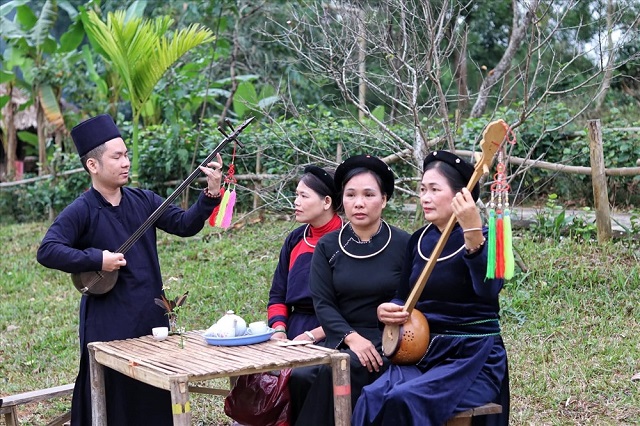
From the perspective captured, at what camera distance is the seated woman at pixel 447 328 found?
3.62 meters

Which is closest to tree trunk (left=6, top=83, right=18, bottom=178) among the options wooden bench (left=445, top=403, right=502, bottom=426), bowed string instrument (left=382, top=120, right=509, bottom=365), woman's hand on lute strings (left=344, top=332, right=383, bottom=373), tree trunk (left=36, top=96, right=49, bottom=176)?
tree trunk (left=36, top=96, right=49, bottom=176)

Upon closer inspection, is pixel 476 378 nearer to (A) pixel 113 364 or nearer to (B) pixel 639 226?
(A) pixel 113 364

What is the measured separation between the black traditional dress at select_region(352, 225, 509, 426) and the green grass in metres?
1.35

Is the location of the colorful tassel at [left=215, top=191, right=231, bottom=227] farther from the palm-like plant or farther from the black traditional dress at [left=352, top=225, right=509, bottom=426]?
the palm-like plant

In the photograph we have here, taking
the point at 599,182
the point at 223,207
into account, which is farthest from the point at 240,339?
the point at 599,182

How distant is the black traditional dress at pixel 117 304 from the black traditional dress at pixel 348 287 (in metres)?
0.84

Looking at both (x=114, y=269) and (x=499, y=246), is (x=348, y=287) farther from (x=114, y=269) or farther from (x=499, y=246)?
(x=114, y=269)

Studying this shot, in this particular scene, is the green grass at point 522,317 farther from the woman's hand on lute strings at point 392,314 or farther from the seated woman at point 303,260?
the woman's hand on lute strings at point 392,314

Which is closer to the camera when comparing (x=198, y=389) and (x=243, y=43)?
(x=198, y=389)

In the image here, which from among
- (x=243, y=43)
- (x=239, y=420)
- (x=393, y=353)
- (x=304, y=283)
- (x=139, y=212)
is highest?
(x=243, y=43)

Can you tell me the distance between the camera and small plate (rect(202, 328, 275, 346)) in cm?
405

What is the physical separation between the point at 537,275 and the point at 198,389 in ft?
10.9

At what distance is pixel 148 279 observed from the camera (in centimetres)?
461

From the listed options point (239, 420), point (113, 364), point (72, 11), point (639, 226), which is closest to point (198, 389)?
point (239, 420)
